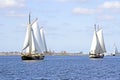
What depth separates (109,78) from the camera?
8156 centimetres

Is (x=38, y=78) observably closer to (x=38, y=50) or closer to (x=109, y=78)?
(x=109, y=78)

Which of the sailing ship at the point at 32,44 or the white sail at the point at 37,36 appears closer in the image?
the sailing ship at the point at 32,44

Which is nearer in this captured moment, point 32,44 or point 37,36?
point 32,44

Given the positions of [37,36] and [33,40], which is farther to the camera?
[37,36]

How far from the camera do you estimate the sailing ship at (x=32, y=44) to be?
169 meters

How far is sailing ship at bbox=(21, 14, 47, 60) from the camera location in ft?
554

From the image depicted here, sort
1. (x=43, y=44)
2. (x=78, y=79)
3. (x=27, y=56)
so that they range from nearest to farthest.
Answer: (x=78, y=79)
(x=27, y=56)
(x=43, y=44)

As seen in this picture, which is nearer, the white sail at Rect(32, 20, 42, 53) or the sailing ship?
the sailing ship

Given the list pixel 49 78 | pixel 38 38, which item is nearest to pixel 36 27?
pixel 38 38

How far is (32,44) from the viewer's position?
17100 cm

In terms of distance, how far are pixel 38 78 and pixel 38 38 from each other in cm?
9563

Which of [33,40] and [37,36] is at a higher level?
[37,36]

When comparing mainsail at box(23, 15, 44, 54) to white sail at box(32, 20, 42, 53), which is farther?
white sail at box(32, 20, 42, 53)

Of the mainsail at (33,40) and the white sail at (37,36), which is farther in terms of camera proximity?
the white sail at (37,36)
